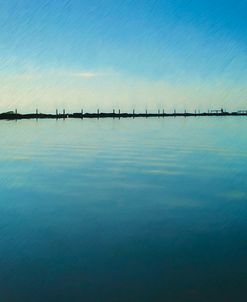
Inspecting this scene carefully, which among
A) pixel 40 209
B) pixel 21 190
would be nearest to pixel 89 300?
pixel 40 209

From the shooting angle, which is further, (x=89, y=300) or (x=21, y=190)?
(x=21, y=190)

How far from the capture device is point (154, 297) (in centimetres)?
441

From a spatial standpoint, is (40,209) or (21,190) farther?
(21,190)

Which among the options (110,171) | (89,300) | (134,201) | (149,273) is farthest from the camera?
(110,171)

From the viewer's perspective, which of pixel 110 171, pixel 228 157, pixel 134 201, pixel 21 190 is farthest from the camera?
pixel 228 157

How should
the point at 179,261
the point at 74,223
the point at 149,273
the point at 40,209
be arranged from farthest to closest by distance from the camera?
the point at 40,209
the point at 74,223
the point at 179,261
the point at 149,273

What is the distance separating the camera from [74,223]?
7246 mm

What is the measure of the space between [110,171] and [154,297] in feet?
31.3

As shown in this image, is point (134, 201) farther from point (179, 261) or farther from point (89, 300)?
point (89, 300)

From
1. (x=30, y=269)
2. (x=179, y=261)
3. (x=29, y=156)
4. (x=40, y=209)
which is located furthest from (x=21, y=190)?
(x=29, y=156)

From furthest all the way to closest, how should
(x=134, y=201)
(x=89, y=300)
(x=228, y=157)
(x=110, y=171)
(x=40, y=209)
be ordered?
1. (x=228, y=157)
2. (x=110, y=171)
3. (x=134, y=201)
4. (x=40, y=209)
5. (x=89, y=300)

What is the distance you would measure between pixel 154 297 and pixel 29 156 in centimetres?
1532

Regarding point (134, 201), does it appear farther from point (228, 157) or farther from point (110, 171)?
point (228, 157)

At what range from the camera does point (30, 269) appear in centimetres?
515
